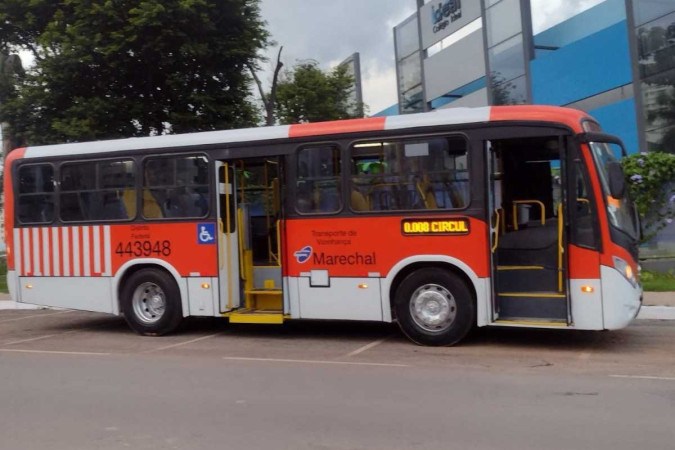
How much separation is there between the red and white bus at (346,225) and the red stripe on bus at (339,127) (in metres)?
0.04

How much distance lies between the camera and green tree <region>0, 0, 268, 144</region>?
16.5m

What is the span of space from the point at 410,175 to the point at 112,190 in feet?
15.5

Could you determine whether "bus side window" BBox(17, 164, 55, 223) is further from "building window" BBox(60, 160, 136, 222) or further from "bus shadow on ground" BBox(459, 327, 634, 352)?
"bus shadow on ground" BBox(459, 327, 634, 352)

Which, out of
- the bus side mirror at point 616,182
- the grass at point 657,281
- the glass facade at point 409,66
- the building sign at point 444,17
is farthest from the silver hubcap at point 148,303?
the glass facade at point 409,66

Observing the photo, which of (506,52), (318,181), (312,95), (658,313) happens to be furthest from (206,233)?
(506,52)

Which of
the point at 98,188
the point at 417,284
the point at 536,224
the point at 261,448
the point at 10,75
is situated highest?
the point at 10,75

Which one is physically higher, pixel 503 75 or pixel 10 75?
pixel 503 75

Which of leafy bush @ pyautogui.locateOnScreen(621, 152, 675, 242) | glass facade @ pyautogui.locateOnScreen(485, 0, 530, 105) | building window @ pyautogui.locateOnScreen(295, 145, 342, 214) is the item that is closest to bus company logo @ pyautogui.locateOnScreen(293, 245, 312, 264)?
building window @ pyautogui.locateOnScreen(295, 145, 342, 214)

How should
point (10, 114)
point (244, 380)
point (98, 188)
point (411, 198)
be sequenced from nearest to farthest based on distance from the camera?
1. point (244, 380)
2. point (411, 198)
3. point (98, 188)
4. point (10, 114)

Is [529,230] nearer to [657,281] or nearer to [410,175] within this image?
[410,175]

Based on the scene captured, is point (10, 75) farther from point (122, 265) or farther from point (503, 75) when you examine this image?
point (503, 75)

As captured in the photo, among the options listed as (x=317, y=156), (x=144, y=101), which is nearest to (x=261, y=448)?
(x=317, y=156)

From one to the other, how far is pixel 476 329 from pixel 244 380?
4.37m

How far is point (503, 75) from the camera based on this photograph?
29.9 m
